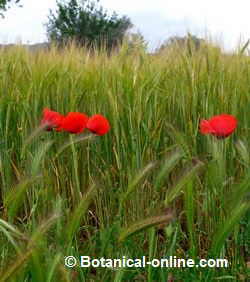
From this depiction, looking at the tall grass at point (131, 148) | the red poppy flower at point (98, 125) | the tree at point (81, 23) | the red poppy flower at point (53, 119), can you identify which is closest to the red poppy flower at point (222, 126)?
the tall grass at point (131, 148)

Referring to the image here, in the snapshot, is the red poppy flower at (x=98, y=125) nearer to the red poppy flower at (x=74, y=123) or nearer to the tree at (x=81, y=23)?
the red poppy flower at (x=74, y=123)

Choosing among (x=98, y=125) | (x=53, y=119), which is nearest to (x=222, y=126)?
(x=98, y=125)

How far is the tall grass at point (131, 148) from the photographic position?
1.44m

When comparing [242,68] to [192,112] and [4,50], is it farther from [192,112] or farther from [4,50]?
[4,50]

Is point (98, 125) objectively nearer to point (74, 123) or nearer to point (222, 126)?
point (74, 123)

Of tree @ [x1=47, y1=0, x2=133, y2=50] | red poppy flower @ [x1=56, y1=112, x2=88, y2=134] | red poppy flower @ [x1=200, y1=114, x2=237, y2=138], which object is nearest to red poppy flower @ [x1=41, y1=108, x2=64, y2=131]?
red poppy flower @ [x1=56, y1=112, x2=88, y2=134]

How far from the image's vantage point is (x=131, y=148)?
1700mm

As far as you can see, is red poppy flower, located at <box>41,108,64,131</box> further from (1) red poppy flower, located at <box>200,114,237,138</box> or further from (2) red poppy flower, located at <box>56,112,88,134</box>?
(1) red poppy flower, located at <box>200,114,237,138</box>

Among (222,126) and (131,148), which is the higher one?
(222,126)

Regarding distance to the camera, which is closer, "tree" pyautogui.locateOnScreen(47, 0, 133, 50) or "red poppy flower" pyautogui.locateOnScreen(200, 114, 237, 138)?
"red poppy flower" pyautogui.locateOnScreen(200, 114, 237, 138)

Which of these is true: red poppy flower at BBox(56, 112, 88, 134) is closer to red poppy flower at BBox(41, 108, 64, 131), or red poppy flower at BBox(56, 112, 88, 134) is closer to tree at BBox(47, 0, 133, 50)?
red poppy flower at BBox(41, 108, 64, 131)

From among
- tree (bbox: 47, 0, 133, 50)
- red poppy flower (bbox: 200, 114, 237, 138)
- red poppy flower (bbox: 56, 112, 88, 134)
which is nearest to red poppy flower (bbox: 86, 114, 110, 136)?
red poppy flower (bbox: 56, 112, 88, 134)

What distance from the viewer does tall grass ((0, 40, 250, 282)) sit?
1.44 metres

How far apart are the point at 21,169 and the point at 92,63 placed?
1.94ft
